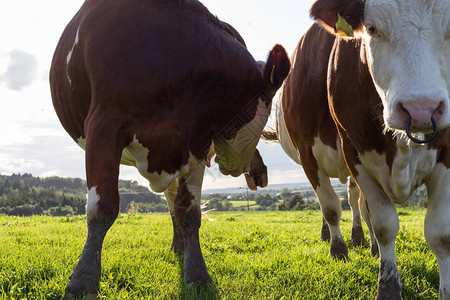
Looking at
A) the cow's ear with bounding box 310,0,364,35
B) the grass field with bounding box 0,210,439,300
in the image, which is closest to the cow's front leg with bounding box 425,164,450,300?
the grass field with bounding box 0,210,439,300

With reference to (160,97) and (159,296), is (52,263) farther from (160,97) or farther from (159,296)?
(160,97)

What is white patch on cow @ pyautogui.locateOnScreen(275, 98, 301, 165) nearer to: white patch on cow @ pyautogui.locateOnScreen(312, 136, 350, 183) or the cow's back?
white patch on cow @ pyautogui.locateOnScreen(312, 136, 350, 183)

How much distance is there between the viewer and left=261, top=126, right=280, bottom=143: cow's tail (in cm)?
706

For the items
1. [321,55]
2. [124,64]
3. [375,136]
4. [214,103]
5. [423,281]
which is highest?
[321,55]

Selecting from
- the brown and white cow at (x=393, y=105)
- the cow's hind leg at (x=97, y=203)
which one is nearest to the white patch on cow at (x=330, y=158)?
the brown and white cow at (x=393, y=105)

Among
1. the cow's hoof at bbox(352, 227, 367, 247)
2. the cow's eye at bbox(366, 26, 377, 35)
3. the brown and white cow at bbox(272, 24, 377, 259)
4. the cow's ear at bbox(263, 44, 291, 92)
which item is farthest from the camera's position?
the cow's hoof at bbox(352, 227, 367, 247)

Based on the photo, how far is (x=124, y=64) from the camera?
128 inches

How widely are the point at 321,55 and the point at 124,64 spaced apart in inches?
85.6

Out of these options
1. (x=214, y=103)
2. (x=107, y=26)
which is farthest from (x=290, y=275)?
(x=107, y=26)

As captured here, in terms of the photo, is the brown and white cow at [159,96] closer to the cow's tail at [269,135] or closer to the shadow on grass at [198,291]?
the shadow on grass at [198,291]

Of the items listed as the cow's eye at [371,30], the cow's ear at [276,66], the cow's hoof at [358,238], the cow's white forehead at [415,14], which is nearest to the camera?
the cow's white forehead at [415,14]

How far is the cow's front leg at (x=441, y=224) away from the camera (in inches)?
115

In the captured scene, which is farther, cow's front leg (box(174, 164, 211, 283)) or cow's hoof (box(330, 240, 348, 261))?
cow's hoof (box(330, 240, 348, 261))

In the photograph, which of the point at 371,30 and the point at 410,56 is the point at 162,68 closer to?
the point at 371,30
